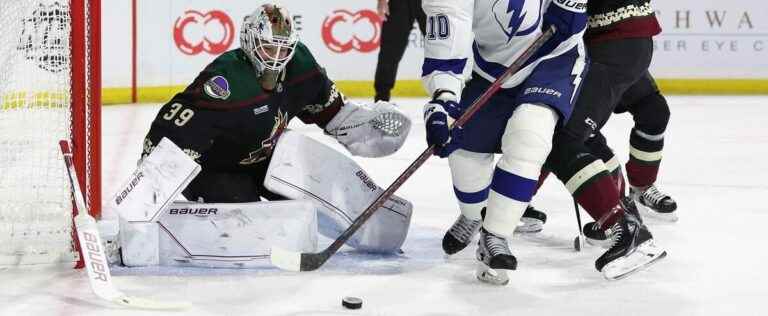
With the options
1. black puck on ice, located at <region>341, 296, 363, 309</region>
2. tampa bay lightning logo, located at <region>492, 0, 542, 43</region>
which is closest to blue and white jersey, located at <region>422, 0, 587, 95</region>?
tampa bay lightning logo, located at <region>492, 0, 542, 43</region>

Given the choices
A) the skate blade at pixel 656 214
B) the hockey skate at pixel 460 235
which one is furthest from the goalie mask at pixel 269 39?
the skate blade at pixel 656 214

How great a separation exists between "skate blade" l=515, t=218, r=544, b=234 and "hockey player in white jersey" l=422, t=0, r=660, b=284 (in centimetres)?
32

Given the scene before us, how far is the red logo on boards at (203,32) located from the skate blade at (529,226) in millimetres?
3386

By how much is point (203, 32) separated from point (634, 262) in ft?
13.2

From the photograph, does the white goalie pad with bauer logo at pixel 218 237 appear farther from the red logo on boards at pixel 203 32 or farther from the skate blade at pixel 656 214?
the red logo on boards at pixel 203 32

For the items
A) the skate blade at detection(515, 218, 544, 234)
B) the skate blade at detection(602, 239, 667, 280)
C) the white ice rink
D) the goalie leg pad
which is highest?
the goalie leg pad

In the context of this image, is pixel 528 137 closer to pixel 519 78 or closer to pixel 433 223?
pixel 519 78

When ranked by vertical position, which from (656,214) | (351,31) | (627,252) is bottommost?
(351,31)

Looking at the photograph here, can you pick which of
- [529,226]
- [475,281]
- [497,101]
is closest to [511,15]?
[497,101]

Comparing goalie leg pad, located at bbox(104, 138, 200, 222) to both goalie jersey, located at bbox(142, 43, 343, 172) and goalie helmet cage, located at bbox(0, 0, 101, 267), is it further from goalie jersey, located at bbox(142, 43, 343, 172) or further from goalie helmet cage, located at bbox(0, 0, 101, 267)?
goalie helmet cage, located at bbox(0, 0, 101, 267)

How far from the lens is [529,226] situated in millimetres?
3305

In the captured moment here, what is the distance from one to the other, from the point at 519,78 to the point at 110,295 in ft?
3.33

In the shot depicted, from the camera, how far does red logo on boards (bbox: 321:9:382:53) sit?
6680 mm

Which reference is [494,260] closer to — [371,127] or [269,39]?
[371,127]
